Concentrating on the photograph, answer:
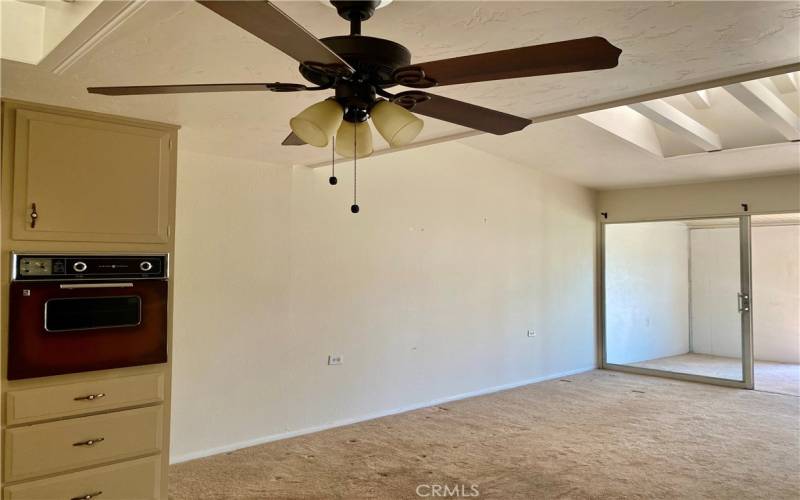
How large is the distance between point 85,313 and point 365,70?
6.93 ft

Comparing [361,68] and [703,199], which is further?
[703,199]

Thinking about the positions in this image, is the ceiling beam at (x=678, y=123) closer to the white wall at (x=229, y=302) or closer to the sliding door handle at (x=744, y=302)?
the sliding door handle at (x=744, y=302)

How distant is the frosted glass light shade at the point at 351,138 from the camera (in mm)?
1736

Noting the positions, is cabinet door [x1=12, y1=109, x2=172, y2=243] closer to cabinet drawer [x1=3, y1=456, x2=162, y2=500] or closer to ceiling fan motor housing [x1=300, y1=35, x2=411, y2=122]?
cabinet drawer [x1=3, y1=456, x2=162, y2=500]

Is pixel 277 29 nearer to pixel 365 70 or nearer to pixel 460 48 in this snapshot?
pixel 365 70

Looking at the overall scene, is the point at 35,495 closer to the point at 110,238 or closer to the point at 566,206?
the point at 110,238

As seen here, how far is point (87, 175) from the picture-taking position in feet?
9.00

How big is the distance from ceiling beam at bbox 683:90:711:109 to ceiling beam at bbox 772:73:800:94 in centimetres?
58

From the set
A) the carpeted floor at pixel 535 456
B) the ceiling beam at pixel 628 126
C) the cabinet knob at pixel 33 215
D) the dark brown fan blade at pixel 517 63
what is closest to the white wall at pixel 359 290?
the carpeted floor at pixel 535 456

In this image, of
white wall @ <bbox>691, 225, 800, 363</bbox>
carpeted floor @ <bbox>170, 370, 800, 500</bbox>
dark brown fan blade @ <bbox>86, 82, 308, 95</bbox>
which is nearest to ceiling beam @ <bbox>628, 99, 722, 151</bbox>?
white wall @ <bbox>691, 225, 800, 363</bbox>

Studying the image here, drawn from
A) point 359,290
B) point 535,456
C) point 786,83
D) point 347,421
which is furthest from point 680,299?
point 347,421

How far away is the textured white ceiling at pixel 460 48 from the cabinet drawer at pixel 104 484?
6.15 feet

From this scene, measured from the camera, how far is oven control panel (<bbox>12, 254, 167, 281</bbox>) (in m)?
2.57

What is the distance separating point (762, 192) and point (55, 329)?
23.4 ft
